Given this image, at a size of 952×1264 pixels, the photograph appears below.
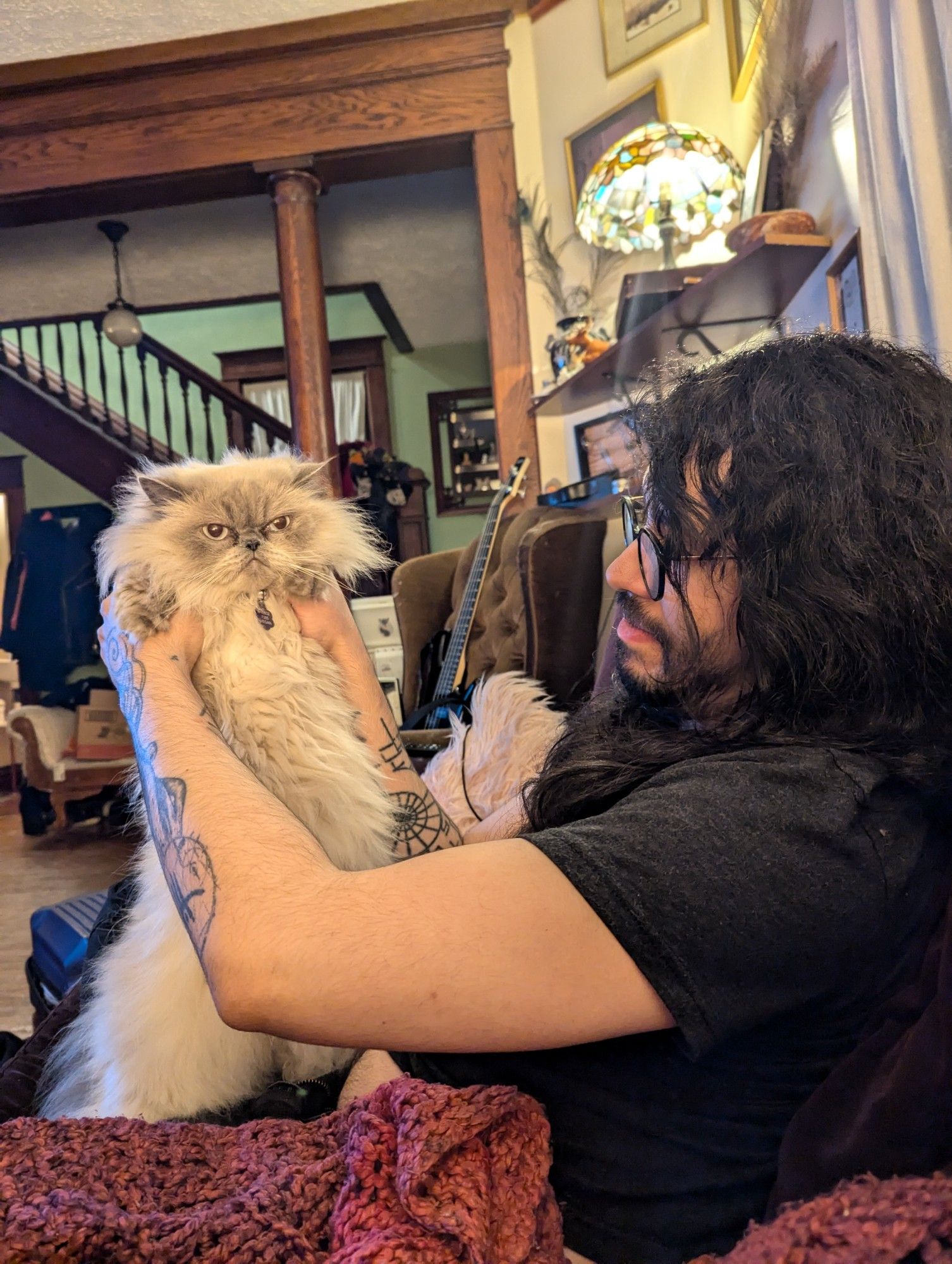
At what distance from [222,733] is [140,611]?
18 cm

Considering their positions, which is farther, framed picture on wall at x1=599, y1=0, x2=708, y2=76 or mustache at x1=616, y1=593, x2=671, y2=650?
framed picture on wall at x1=599, y1=0, x2=708, y2=76

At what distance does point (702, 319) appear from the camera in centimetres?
243

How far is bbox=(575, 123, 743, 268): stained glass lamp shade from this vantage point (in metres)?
2.57

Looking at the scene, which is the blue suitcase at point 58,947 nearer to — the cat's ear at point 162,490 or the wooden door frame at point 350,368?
the cat's ear at point 162,490

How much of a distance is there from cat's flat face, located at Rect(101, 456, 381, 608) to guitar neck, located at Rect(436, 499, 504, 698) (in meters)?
1.69

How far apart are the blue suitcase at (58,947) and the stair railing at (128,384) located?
12.8 ft

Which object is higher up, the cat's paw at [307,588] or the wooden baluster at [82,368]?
the wooden baluster at [82,368]

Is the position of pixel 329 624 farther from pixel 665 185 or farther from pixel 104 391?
pixel 104 391

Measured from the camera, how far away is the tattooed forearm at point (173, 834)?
1.99ft

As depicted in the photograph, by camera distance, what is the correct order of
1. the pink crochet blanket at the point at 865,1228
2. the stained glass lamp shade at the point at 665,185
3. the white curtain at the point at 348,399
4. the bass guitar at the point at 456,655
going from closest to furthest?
the pink crochet blanket at the point at 865,1228 < the stained glass lamp shade at the point at 665,185 < the bass guitar at the point at 456,655 < the white curtain at the point at 348,399

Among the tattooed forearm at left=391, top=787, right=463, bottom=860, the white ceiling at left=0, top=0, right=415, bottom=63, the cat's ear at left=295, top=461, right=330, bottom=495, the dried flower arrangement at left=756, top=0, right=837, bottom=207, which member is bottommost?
the tattooed forearm at left=391, top=787, right=463, bottom=860

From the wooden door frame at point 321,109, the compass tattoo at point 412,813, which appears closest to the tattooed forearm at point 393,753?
the compass tattoo at point 412,813

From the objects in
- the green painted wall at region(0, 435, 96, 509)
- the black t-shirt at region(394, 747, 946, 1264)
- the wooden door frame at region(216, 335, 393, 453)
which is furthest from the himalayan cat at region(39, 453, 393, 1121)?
the green painted wall at region(0, 435, 96, 509)

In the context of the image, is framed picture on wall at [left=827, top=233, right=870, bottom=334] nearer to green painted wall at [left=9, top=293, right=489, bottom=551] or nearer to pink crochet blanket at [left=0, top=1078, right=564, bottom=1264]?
pink crochet blanket at [left=0, top=1078, right=564, bottom=1264]
